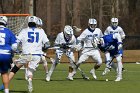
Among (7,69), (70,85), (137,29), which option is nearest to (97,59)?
(70,85)

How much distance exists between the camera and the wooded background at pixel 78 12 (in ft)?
Result: 177

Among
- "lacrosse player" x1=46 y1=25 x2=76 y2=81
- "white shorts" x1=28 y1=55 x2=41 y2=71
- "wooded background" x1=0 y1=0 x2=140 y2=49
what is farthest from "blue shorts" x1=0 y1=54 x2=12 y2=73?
"wooded background" x1=0 y1=0 x2=140 y2=49

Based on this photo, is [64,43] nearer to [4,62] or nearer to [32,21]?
[32,21]

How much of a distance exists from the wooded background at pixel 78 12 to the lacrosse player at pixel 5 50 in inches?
1442

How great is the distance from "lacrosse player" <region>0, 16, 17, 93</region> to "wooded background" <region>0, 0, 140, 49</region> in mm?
36639

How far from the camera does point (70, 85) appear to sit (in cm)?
1819

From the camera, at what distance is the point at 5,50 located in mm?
14664

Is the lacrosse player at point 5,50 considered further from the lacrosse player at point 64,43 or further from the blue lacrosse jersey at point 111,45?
the blue lacrosse jersey at point 111,45

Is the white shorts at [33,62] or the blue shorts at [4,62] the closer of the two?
the blue shorts at [4,62]

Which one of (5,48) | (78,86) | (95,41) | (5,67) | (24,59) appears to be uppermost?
(5,48)

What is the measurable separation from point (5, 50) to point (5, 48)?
60 mm

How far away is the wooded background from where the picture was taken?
53.8m

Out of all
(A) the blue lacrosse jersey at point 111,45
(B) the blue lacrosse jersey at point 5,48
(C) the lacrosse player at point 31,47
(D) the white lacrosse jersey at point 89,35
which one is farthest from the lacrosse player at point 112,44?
(B) the blue lacrosse jersey at point 5,48

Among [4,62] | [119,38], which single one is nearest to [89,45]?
[119,38]
